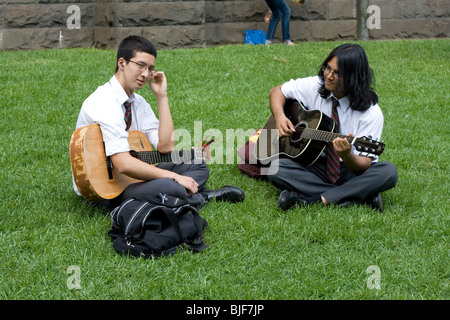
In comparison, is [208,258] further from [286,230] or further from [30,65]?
[30,65]

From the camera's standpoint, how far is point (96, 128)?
3.92 m

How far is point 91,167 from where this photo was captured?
12.7 feet

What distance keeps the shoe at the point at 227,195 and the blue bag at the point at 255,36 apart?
7309 millimetres

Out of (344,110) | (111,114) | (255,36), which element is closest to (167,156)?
(111,114)

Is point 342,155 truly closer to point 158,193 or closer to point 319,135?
point 319,135

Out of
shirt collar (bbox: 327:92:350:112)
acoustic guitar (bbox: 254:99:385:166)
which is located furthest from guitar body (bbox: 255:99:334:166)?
shirt collar (bbox: 327:92:350:112)

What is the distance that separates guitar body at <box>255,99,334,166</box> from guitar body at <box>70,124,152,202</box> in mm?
1358

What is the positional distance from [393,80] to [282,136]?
4242 millimetres

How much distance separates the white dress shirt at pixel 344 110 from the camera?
14.0 feet

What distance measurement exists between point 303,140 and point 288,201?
1.66 feet

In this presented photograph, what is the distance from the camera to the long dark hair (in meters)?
4.26

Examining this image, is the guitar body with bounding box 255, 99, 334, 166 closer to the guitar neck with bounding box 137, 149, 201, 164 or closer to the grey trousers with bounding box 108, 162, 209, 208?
the guitar neck with bounding box 137, 149, 201, 164

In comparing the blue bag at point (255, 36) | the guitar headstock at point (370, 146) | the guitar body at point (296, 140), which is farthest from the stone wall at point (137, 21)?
the guitar headstock at point (370, 146)
